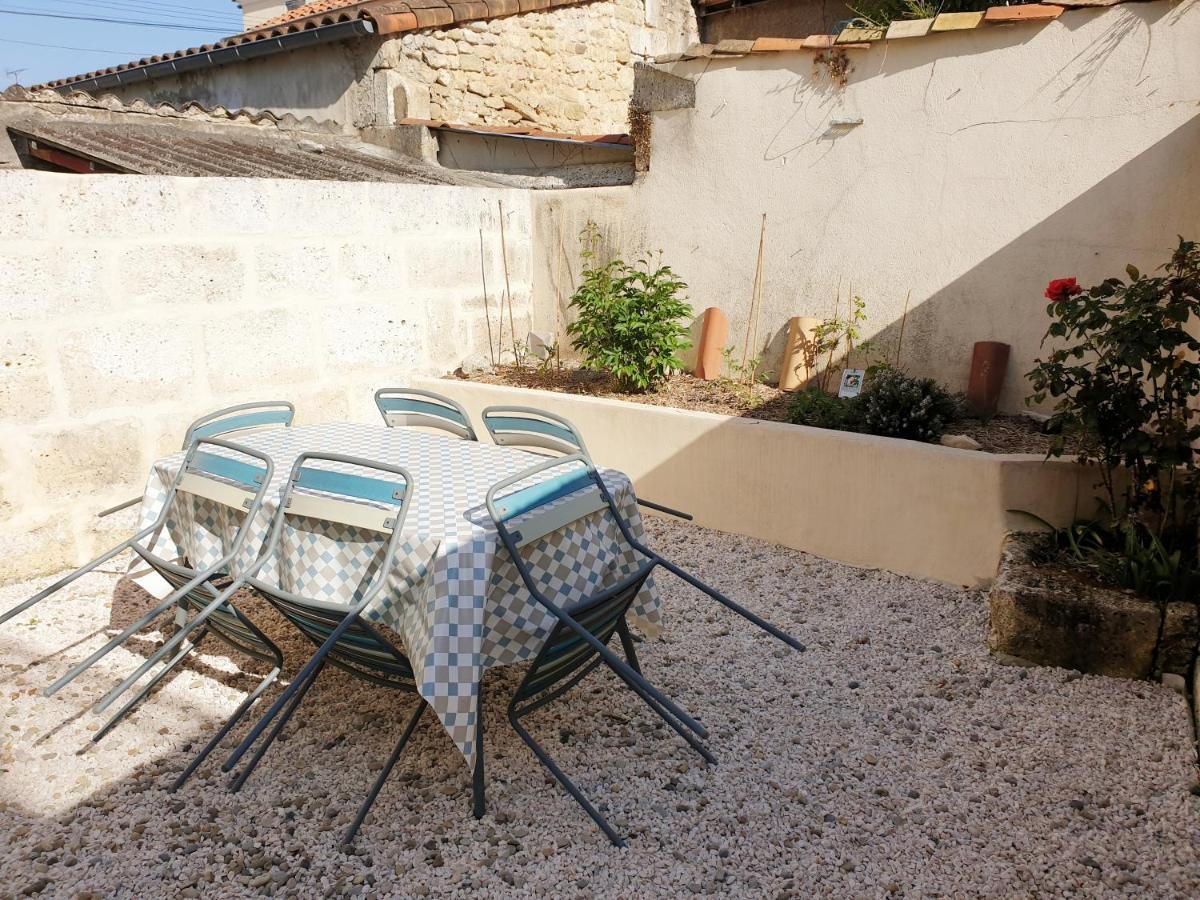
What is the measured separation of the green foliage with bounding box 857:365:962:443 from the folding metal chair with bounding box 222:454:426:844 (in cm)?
271

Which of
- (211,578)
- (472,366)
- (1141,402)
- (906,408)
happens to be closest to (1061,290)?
(1141,402)

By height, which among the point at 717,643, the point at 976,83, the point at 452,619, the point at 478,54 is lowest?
the point at 717,643

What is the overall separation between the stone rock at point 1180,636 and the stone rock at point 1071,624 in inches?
1.5

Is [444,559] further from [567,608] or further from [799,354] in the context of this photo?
[799,354]

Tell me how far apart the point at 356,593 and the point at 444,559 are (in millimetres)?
391

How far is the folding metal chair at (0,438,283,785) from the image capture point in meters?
2.50

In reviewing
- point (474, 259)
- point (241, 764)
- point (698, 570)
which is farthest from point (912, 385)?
point (241, 764)

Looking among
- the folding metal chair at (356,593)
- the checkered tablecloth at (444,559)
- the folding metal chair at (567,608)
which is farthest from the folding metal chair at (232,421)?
the folding metal chair at (567,608)

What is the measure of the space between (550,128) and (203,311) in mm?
5200

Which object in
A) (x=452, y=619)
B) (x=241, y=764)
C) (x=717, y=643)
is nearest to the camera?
(x=452, y=619)

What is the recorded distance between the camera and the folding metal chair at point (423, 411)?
3.59 meters

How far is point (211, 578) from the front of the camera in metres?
2.71

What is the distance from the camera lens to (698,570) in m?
4.11

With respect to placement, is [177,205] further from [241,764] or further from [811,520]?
[811,520]
